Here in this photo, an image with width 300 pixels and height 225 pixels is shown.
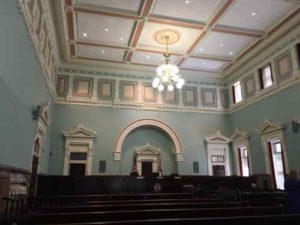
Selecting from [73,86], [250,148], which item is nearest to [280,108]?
[250,148]

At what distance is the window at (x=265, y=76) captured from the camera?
37.8 feet

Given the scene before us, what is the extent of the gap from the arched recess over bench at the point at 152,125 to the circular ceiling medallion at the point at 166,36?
13.2 ft

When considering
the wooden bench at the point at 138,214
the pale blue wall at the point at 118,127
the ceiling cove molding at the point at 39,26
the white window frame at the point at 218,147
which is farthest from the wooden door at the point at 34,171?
the white window frame at the point at 218,147

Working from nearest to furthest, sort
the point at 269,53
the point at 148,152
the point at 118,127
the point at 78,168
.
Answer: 1. the point at 269,53
2. the point at 78,168
3. the point at 118,127
4. the point at 148,152

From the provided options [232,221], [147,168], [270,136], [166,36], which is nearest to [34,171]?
[147,168]

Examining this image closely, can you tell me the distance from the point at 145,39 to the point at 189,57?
262cm

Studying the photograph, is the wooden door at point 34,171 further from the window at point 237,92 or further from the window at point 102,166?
the window at point 237,92

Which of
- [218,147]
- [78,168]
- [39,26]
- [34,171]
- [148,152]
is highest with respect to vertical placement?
[39,26]

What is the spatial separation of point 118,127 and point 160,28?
16.7 feet

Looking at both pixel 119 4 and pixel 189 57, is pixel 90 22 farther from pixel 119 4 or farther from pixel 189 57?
pixel 189 57

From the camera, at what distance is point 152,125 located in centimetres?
1322

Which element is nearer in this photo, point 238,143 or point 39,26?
point 39,26

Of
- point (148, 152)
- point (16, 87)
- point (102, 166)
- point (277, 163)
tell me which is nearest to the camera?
point (16, 87)

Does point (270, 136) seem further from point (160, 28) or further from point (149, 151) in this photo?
point (160, 28)
